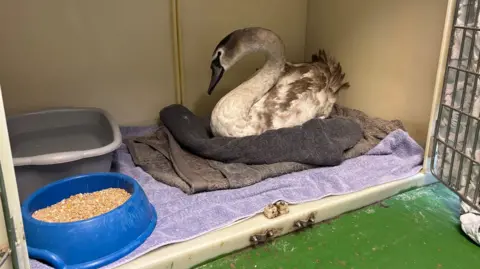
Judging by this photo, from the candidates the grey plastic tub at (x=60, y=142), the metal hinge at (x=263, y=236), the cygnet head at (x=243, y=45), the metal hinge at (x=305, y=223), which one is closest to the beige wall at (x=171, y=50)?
the grey plastic tub at (x=60, y=142)

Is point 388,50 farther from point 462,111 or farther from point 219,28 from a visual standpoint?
point 219,28

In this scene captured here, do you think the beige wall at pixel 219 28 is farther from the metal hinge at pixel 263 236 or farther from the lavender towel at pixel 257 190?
the metal hinge at pixel 263 236

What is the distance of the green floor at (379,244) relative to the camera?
38.4 inches

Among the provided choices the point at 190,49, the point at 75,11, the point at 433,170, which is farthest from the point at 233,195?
the point at 75,11

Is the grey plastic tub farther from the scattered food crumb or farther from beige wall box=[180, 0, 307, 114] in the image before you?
beige wall box=[180, 0, 307, 114]

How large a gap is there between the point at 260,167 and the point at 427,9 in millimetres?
688

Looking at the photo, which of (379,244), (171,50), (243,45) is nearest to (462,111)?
(379,244)

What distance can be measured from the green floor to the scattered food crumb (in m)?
0.27

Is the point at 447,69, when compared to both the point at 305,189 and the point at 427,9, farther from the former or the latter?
the point at 305,189

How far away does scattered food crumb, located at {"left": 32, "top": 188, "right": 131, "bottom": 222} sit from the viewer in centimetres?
98

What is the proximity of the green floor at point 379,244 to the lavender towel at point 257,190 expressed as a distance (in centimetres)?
8

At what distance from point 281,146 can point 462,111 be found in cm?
49

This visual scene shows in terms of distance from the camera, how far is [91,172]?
1159mm

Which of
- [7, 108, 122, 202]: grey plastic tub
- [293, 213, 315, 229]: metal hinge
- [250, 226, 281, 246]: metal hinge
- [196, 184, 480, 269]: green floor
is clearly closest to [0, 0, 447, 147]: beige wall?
[7, 108, 122, 202]: grey plastic tub
